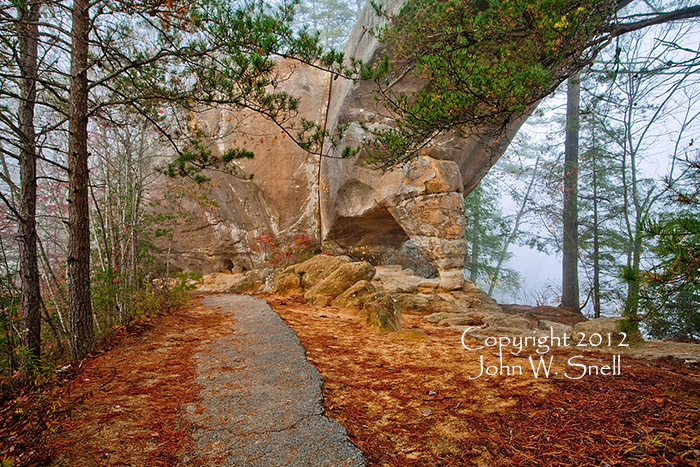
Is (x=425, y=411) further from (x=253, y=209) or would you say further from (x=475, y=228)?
(x=475, y=228)

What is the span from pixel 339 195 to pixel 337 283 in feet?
11.8

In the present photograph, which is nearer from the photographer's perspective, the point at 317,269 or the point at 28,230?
the point at 28,230

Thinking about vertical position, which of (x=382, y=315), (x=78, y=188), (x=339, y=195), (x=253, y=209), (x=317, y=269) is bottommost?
(x=382, y=315)

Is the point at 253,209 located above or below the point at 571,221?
above

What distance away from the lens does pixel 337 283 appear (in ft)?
20.5

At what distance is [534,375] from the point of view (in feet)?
8.30

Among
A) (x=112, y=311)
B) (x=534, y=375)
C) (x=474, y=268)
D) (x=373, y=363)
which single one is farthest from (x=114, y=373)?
(x=474, y=268)

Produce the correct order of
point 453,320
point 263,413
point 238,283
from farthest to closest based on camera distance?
point 238,283 < point 453,320 < point 263,413

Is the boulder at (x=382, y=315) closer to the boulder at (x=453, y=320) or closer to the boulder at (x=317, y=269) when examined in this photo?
the boulder at (x=453, y=320)

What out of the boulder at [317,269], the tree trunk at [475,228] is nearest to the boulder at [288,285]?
the boulder at [317,269]

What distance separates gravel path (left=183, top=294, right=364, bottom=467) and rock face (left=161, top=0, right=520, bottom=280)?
5658mm

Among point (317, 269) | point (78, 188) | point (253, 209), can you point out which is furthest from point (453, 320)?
point (253, 209)

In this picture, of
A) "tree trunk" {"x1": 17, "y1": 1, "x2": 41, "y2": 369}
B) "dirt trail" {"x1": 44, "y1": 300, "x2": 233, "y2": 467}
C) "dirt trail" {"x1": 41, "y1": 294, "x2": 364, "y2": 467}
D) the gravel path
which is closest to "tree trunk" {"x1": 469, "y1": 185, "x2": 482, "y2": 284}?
"dirt trail" {"x1": 41, "y1": 294, "x2": 364, "y2": 467}

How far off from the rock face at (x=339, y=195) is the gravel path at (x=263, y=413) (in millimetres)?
5658
